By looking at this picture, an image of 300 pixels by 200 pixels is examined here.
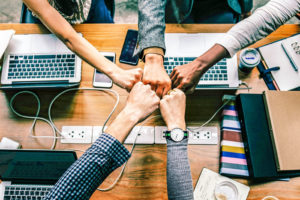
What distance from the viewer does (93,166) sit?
729 millimetres

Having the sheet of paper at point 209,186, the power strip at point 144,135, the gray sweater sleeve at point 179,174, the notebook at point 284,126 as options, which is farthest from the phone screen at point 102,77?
the notebook at point 284,126

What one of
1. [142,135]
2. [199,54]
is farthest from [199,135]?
[199,54]

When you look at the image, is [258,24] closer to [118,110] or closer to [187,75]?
[187,75]

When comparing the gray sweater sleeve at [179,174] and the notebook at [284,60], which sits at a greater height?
the notebook at [284,60]

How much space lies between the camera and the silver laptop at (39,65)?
1.02 m

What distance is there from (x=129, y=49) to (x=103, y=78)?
0.18 meters

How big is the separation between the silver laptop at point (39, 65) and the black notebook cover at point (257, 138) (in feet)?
2.34

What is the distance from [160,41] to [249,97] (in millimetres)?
435

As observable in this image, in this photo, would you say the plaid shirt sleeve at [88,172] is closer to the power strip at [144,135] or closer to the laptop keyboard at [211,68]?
the power strip at [144,135]

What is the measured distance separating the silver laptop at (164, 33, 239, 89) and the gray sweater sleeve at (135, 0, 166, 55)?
94 mm

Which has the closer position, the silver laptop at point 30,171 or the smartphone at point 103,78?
the silver laptop at point 30,171

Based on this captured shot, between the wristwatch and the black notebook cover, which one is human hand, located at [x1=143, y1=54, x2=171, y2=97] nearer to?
the wristwatch

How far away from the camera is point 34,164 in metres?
0.88

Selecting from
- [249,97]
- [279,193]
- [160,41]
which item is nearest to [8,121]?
[160,41]
